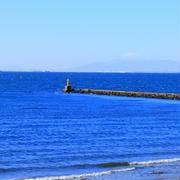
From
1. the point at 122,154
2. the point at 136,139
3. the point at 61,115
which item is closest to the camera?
the point at 122,154

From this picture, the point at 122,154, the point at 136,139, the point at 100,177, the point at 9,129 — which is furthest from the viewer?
the point at 9,129

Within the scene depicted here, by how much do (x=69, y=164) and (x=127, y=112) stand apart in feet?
112

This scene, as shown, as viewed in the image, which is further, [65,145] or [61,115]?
[61,115]

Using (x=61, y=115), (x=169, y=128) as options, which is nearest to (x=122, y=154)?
(x=169, y=128)

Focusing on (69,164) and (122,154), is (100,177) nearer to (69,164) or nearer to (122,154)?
(69,164)

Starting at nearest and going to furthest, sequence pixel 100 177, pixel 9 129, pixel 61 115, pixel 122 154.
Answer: pixel 100 177 → pixel 122 154 → pixel 9 129 → pixel 61 115

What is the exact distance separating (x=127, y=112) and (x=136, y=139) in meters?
24.1

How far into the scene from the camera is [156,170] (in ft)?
88.6

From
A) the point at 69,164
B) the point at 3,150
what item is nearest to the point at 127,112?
the point at 3,150

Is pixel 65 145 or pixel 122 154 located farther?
pixel 65 145

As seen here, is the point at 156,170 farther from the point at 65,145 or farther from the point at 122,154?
the point at 65,145

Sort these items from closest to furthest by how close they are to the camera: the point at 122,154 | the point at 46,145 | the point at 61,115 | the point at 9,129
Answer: the point at 122,154
the point at 46,145
the point at 9,129
the point at 61,115

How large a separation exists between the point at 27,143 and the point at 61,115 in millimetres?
22451

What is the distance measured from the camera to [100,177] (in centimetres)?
2580
